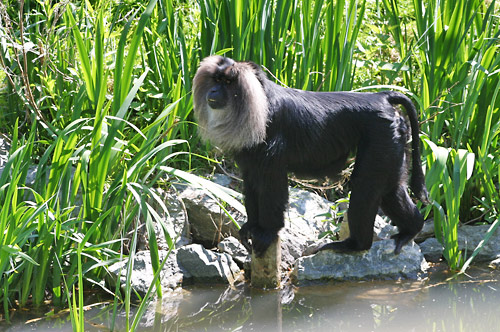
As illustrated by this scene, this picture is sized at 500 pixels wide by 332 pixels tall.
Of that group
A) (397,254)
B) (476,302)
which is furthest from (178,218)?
(476,302)

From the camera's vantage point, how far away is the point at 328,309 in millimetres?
3824

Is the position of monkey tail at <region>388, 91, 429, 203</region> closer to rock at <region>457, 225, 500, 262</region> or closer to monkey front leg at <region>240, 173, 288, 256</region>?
rock at <region>457, 225, 500, 262</region>

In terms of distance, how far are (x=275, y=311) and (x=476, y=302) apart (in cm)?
116

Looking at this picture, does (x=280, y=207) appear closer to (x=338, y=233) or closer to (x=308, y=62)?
(x=338, y=233)

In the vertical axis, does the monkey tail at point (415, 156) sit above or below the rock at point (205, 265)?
above

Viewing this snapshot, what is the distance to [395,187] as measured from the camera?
13.7ft

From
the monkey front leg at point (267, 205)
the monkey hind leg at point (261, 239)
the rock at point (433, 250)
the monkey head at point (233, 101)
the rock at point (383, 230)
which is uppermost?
the monkey head at point (233, 101)

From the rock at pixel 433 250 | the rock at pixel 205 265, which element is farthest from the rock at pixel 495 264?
the rock at pixel 205 265

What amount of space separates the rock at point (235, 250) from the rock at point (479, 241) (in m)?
1.49

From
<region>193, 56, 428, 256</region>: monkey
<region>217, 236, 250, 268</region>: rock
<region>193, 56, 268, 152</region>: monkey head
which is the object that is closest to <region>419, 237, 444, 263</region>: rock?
<region>193, 56, 428, 256</region>: monkey

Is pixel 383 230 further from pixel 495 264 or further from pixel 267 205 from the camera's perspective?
pixel 267 205

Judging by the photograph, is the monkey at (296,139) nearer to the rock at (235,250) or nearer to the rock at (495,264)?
the rock at (235,250)

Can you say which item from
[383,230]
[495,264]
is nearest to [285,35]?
[383,230]

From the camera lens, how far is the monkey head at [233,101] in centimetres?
378
